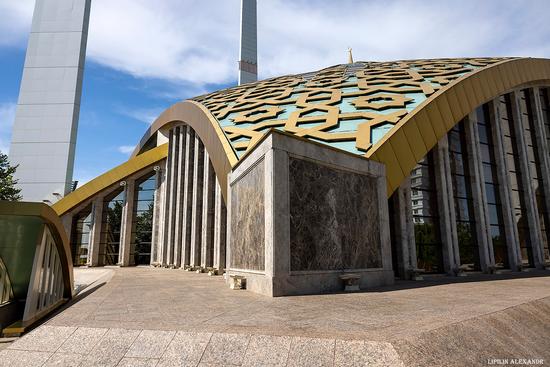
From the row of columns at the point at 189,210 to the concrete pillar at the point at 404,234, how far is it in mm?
9411

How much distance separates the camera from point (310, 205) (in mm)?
10797

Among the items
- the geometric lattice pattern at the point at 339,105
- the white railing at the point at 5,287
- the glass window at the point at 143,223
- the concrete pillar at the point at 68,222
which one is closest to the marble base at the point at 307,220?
the geometric lattice pattern at the point at 339,105

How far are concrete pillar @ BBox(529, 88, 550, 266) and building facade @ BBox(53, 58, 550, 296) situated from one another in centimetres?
9

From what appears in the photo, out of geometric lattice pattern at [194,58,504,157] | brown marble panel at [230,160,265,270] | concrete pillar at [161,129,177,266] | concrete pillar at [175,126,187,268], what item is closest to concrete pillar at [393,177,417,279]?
geometric lattice pattern at [194,58,504,157]

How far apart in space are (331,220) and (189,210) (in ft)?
55.4

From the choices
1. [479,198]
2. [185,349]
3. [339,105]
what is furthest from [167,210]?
[185,349]

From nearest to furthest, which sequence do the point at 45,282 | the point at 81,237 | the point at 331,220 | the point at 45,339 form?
the point at 45,339
the point at 45,282
the point at 331,220
the point at 81,237

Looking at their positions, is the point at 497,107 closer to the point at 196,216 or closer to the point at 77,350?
the point at 196,216

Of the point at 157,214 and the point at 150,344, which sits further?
the point at 157,214

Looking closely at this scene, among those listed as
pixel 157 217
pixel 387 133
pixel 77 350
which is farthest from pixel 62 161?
pixel 77 350

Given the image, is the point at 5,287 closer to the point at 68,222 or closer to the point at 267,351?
the point at 267,351

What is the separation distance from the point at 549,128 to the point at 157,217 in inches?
1259

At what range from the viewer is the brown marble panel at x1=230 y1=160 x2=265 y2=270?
35.9ft

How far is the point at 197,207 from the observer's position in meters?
24.8
